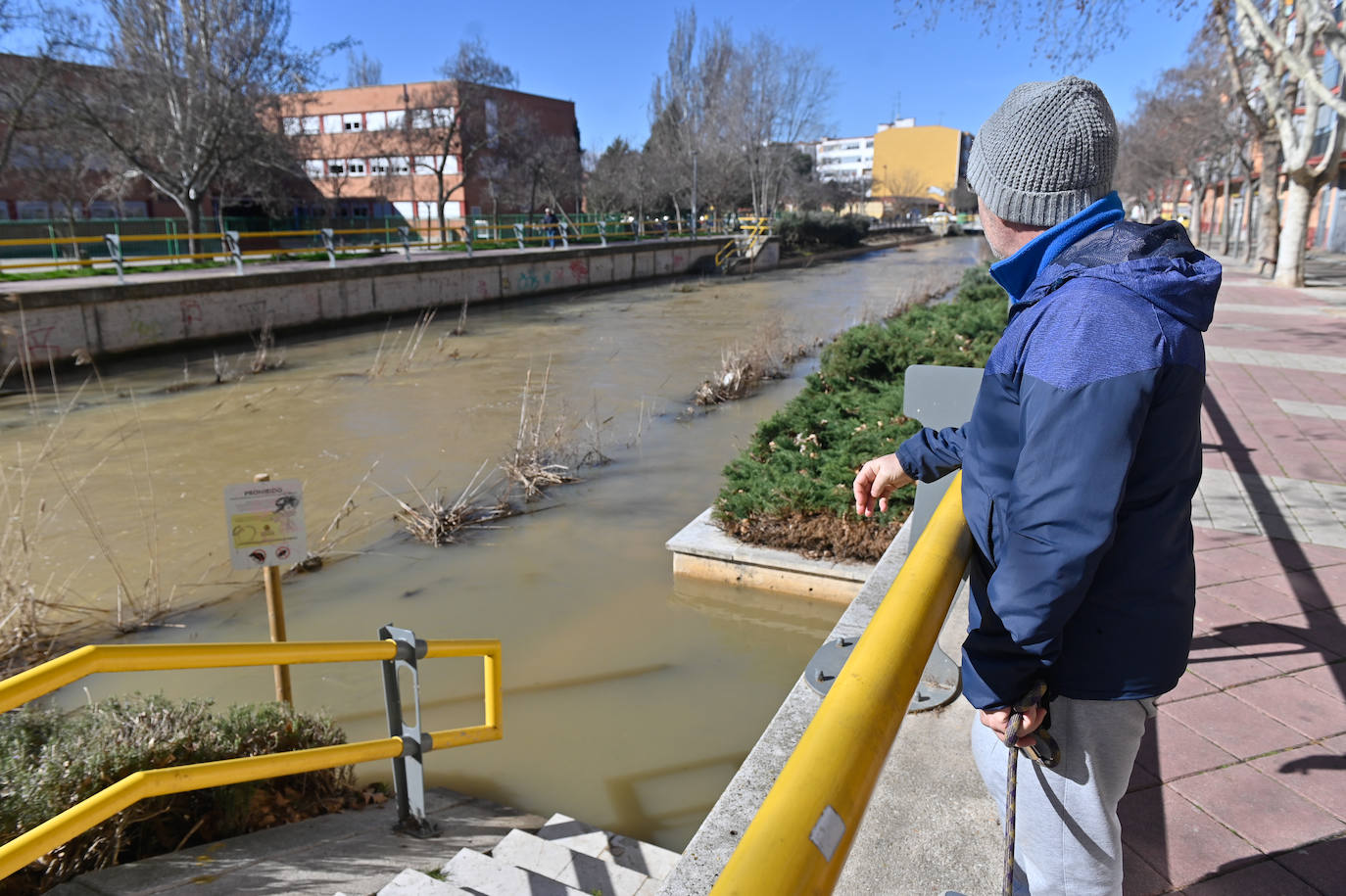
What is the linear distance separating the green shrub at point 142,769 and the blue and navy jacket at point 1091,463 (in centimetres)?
282

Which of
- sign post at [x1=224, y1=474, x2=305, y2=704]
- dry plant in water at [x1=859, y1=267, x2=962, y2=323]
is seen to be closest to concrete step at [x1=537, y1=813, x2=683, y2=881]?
sign post at [x1=224, y1=474, x2=305, y2=704]

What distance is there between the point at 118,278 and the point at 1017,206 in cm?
1928

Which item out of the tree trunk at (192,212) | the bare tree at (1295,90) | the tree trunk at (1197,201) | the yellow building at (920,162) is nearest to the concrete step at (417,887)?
the bare tree at (1295,90)

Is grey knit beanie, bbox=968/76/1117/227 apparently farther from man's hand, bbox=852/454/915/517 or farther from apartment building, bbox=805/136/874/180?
apartment building, bbox=805/136/874/180

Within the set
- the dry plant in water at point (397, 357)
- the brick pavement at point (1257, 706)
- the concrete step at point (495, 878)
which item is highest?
the brick pavement at point (1257, 706)

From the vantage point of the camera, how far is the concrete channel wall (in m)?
14.6

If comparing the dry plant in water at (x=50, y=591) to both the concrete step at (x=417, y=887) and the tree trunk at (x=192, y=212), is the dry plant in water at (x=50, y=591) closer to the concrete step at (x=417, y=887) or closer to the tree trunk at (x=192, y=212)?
the concrete step at (x=417, y=887)

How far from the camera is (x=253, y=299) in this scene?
18.6m

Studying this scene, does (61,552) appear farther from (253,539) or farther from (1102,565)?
(1102,565)

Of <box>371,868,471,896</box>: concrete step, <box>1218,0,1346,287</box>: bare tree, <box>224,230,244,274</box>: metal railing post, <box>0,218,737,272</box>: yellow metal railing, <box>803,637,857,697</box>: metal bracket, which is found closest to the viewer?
<box>371,868,471,896</box>: concrete step

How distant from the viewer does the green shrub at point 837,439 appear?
5771mm

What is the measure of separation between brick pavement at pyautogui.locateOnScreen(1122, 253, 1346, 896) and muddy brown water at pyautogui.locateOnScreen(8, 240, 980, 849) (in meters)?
2.12

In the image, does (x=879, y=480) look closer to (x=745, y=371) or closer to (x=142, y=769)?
(x=142, y=769)

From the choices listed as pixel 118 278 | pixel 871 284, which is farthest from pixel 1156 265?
pixel 871 284
